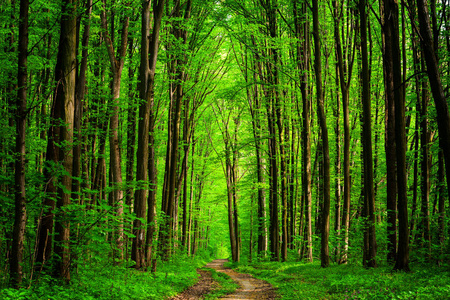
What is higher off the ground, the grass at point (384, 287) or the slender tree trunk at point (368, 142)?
the slender tree trunk at point (368, 142)

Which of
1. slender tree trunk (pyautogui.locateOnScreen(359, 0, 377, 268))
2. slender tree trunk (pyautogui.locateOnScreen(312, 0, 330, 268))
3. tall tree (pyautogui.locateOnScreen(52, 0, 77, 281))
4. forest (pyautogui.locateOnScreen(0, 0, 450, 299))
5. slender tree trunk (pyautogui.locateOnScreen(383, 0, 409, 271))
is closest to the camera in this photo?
forest (pyautogui.locateOnScreen(0, 0, 450, 299))

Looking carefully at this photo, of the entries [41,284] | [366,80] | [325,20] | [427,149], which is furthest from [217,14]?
[41,284]

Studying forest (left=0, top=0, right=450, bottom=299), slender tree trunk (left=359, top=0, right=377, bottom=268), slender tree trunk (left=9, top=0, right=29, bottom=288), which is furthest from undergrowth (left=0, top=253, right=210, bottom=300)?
slender tree trunk (left=359, top=0, right=377, bottom=268)

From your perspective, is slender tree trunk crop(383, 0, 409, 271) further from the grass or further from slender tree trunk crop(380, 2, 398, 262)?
slender tree trunk crop(380, 2, 398, 262)

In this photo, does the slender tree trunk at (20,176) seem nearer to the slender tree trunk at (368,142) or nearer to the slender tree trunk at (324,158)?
the slender tree trunk at (368,142)

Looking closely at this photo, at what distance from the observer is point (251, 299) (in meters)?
9.42

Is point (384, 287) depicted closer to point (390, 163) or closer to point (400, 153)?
point (400, 153)

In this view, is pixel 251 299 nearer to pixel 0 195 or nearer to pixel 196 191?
pixel 0 195

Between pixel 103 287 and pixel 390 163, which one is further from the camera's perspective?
pixel 390 163

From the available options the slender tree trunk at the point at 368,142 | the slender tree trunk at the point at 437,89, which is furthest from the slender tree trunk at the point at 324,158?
the slender tree trunk at the point at 437,89

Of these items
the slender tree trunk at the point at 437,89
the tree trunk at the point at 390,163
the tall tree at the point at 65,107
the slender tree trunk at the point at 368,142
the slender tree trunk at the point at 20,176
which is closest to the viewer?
the slender tree trunk at the point at 20,176

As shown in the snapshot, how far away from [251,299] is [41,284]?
18.0 ft

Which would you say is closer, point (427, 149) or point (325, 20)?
point (427, 149)

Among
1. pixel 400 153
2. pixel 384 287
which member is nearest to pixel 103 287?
pixel 384 287
